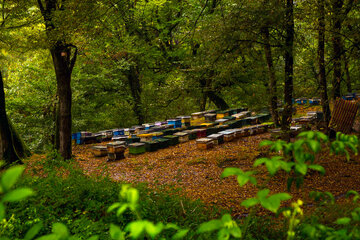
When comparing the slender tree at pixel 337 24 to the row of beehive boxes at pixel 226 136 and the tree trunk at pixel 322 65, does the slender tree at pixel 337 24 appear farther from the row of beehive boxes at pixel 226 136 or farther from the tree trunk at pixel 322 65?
the row of beehive boxes at pixel 226 136

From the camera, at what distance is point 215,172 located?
8.55 m

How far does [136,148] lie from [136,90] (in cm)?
929

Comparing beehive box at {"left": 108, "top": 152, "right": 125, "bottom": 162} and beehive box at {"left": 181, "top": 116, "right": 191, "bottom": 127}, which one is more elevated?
beehive box at {"left": 181, "top": 116, "right": 191, "bottom": 127}

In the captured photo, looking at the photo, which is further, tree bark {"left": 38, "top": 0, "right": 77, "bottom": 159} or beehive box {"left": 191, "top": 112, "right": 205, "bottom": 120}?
beehive box {"left": 191, "top": 112, "right": 205, "bottom": 120}

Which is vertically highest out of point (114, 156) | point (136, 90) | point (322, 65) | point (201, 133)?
point (136, 90)

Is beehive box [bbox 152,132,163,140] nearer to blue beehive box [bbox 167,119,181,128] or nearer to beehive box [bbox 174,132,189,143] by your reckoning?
beehive box [bbox 174,132,189,143]

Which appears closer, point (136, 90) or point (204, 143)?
point (204, 143)

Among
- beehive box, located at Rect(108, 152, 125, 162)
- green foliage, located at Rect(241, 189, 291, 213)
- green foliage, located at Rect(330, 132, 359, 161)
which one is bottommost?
beehive box, located at Rect(108, 152, 125, 162)

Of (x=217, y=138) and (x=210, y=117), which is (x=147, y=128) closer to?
(x=210, y=117)

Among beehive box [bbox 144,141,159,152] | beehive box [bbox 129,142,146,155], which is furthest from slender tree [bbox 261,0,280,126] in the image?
beehive box [bbox 129,142,146,155]

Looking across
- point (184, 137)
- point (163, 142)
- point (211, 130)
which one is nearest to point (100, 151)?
point (163, 142)

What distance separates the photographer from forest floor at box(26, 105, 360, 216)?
6.62m

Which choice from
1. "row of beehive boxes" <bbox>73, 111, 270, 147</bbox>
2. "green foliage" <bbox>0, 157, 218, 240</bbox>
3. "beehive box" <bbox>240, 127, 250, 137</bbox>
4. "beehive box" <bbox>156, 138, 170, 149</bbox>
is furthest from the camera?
"row of beehive boxes" <bbox>73, 111, 270, 147</bbox>

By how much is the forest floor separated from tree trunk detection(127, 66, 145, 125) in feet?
23.3
